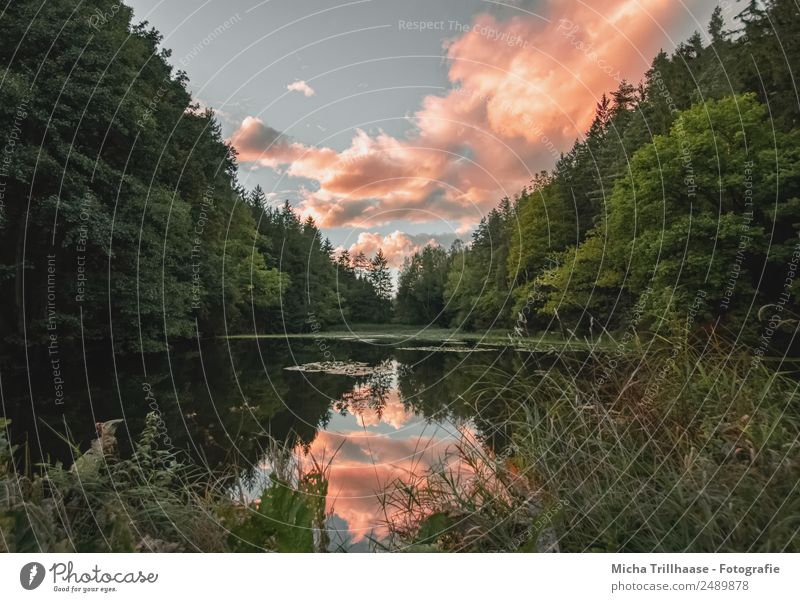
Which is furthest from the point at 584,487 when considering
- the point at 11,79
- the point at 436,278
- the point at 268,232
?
the point at 268,232

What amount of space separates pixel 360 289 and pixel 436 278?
369 cm

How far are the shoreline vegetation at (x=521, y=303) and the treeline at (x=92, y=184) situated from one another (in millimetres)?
94

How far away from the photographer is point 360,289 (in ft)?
73.6

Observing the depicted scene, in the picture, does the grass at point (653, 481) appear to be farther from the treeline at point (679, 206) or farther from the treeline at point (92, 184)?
the treeline at point (92, 184)

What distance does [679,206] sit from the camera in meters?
16.7

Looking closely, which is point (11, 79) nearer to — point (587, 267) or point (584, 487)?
point (584, 487)

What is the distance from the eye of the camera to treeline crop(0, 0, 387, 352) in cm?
939

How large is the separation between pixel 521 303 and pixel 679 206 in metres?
6.69
